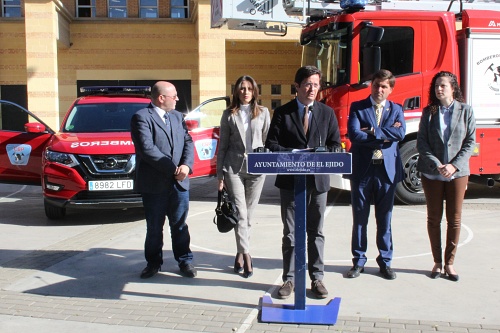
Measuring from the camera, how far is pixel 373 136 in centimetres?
550

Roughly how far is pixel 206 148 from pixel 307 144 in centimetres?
476

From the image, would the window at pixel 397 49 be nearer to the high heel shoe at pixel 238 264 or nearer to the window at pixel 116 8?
the high heel shoe at pixel 238 264

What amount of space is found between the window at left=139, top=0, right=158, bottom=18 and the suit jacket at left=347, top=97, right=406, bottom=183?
54.3 ft

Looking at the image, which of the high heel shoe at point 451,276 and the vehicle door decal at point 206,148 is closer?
the high heel shoe at point 451,276

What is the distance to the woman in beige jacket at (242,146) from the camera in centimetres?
557

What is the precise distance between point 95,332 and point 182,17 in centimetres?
1790

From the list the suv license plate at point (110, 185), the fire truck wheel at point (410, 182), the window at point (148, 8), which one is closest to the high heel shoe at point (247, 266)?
the suv license plate at point (110, 185)

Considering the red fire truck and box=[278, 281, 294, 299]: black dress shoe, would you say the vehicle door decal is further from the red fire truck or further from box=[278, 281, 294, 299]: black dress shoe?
box=[278, 281, 294, 299]: black dress shoe

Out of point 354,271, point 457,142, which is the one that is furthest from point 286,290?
point 457,142

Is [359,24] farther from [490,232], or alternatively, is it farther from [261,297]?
[261,297]

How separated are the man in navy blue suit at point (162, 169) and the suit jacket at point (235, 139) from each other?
328 mm

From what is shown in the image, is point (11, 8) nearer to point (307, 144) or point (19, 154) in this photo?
point (19, 154)

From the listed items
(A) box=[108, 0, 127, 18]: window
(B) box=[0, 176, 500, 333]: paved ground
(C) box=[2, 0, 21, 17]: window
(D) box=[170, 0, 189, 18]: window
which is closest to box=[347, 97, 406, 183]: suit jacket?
(B) box=[0, 176, 500, 333]: paved ground

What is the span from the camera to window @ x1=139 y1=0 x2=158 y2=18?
20780 millimetres
